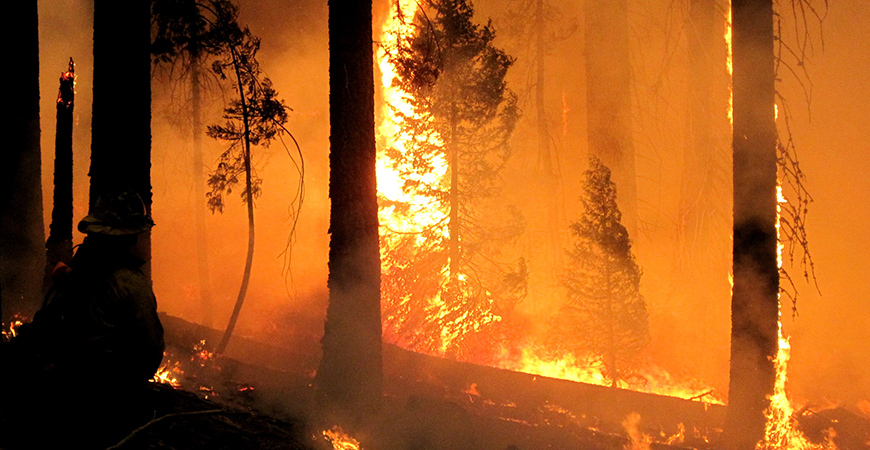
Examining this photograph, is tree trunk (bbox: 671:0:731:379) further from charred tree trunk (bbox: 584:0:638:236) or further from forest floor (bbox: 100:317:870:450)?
forest floor (bbox: 100:317:870:450)

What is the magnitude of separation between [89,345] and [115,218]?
0.90m

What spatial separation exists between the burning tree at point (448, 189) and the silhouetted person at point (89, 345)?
12754 millimetres

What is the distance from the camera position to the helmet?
3799 mm

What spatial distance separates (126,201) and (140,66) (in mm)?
4400

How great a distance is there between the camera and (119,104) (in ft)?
23.6

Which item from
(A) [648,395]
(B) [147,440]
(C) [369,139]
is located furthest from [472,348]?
(B) [147,440]

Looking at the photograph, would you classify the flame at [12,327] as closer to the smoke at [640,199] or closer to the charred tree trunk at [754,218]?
the charred tree trunk at [754,218]

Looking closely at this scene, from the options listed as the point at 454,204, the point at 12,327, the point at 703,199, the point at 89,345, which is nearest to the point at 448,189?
the point at 454,204

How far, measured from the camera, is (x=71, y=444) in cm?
365

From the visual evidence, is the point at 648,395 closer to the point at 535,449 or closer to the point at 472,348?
the point at 535,449

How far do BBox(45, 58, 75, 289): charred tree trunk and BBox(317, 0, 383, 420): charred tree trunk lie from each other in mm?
5998

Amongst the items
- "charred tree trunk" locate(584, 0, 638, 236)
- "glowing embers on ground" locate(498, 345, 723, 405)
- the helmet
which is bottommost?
"glowing embers on ground" locate(498, 345, 723, 405)

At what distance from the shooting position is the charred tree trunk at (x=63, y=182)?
34.9 ft

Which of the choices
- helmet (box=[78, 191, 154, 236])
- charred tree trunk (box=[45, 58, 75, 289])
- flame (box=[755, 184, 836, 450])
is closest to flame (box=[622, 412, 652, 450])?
flame (box=[755, 184, 836, 450])
